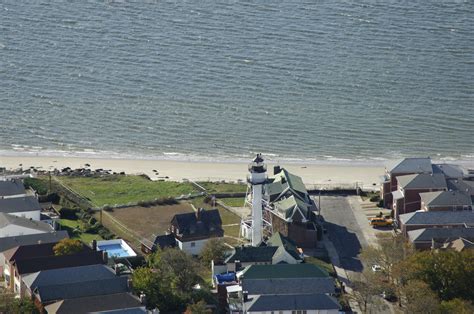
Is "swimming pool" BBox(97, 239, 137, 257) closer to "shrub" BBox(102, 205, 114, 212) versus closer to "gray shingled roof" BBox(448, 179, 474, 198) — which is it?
"shrub" BBox(102, 205, 114, 212)

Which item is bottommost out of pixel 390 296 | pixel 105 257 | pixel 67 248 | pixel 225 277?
pixel 390 296

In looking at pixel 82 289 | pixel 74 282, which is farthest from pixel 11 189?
pixel 82 289

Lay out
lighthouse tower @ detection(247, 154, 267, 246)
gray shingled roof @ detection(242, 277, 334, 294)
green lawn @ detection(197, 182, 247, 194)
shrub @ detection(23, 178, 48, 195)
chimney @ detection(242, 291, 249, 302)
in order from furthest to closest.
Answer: green lawn @ detection(197, 182, 247, 194) < shrub @ detection(23, 178, 48, 195) < lighthouse tower @ detection(247, 154, 267, 246) < gray shingled roof @ detection(242, 277, 334, 294) < chimney @ detection(242, 291, 249, 302)

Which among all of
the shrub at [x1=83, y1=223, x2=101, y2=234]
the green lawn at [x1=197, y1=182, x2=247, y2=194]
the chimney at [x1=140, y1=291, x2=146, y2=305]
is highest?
the green lawn at [x1=197, y1=182, x2=247, y2=194]

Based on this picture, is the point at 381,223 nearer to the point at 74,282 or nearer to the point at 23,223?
the point at 23,223

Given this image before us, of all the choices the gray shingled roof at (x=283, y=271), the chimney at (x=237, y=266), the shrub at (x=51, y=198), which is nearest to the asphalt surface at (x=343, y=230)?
the gray shingled roof at (x=283, y=271)

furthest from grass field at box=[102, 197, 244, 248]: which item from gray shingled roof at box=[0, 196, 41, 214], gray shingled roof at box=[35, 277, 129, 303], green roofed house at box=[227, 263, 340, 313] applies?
gray shingled roof at box=[35, 277, 129, 303]

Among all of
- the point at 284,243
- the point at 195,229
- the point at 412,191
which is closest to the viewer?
the point at 284,243
